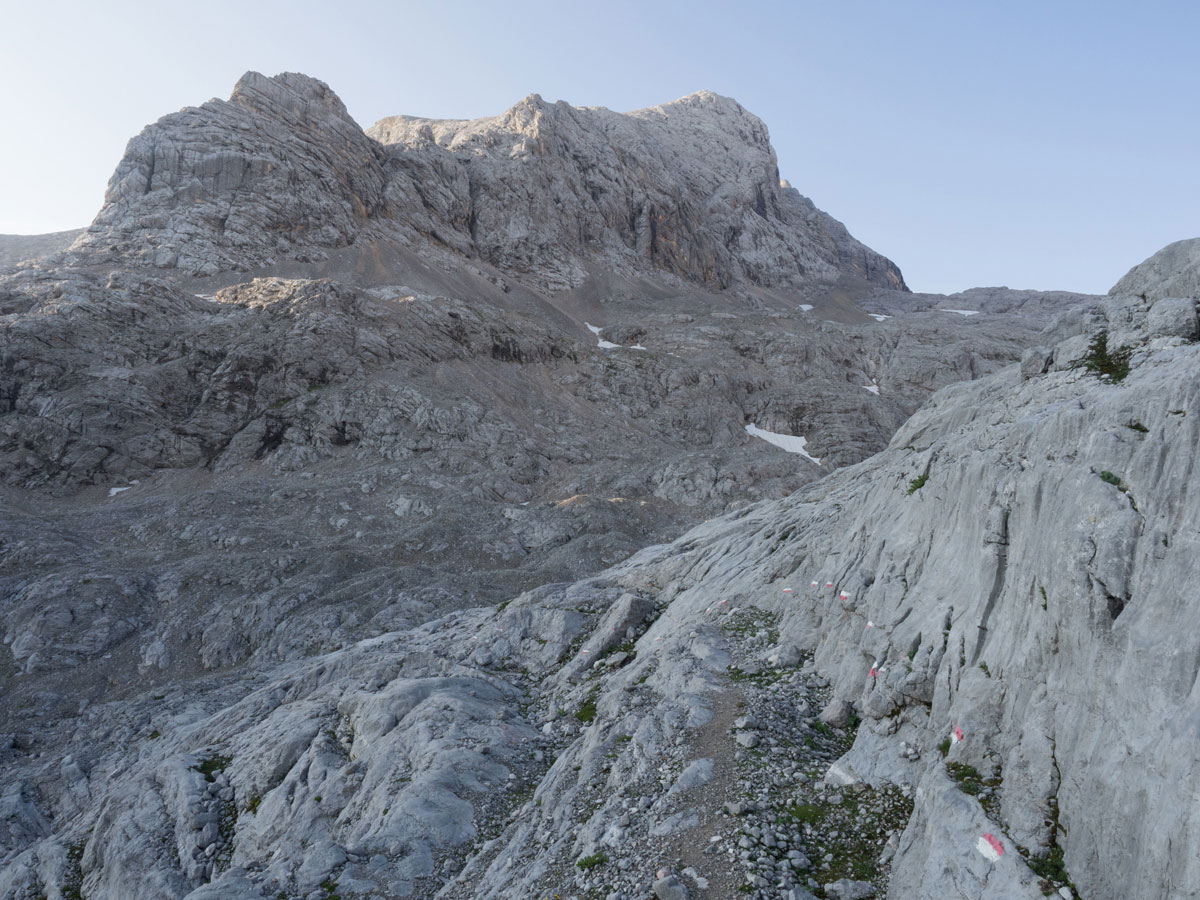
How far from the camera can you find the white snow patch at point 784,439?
83812 millimetres

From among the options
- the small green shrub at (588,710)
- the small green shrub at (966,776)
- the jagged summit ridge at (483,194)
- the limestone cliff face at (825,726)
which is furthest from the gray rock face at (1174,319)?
the jagged summit ridge at (483,194)

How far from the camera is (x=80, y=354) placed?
68.5 metres

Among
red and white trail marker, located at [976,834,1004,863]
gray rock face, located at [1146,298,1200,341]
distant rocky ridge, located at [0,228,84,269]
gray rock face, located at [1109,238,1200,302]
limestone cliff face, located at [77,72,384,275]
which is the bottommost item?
red and white trail marker, located at [976,834,1004,863]

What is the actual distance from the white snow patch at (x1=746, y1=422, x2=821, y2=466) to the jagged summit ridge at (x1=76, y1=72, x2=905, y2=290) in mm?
53447

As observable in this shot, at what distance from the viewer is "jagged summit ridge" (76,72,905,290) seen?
314ft

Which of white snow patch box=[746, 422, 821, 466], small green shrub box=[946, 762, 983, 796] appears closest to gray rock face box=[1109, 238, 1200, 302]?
small green shrub box=[946, 762, 983, 796]

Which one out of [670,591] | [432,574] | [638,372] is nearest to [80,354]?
[432,574]

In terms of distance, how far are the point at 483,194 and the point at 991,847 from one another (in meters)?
135

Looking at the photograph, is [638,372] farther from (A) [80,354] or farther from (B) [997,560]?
(B) [997,560]

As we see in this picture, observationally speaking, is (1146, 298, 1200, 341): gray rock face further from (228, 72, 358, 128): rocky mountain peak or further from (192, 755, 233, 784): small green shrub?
(228, 72, 358, 128): rocky mountain peak

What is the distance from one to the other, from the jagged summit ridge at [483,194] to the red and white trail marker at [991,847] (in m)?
103

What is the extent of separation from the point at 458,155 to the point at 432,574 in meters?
110

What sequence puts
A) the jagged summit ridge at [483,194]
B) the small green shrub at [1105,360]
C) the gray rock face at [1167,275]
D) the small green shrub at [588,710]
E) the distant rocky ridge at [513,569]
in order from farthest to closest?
the jagged summit ridge at [483,194]
the small green shrub at [588,710]
the gray rock face at [1167,275]
the small green shrub at [1105,360]
the distant rocky ridge at [513,569]

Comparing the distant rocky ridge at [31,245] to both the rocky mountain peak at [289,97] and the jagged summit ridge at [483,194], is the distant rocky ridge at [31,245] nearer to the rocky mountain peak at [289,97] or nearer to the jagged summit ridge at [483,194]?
the jagged summit ridge at [483,194]
